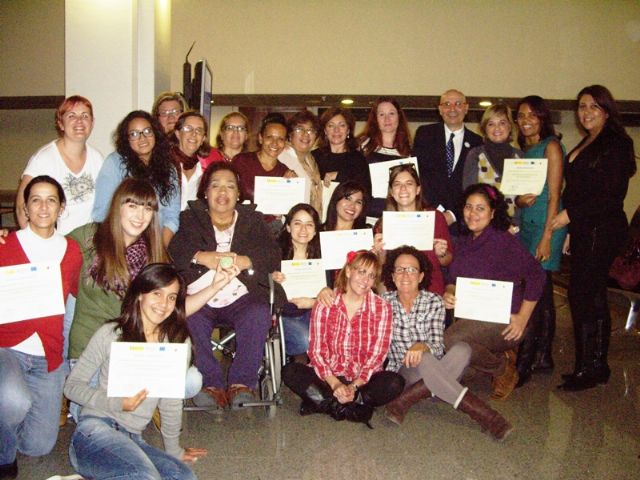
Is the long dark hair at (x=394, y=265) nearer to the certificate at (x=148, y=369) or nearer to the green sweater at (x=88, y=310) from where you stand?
the certificate at (x=148, y=369)

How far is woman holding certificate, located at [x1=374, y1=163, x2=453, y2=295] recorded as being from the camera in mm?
3592

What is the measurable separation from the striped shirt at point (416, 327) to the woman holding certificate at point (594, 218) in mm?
1113

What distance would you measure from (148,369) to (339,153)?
231cm

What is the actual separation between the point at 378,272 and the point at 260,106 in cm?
572

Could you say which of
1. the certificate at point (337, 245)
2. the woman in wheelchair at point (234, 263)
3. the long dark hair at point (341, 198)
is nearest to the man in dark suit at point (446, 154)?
the long dark hair at point (341, 198)

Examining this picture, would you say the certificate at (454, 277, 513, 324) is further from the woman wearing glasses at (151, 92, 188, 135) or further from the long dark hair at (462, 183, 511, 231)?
the woman wearing glasses at (151, 92, 188, 135)

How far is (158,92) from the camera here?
481 centimetres

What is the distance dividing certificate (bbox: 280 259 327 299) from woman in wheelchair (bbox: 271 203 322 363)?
0.34 feet

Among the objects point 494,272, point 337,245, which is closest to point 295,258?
point 337,245

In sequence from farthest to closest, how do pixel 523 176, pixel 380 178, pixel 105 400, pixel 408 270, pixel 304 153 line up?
pixel 304 153 < pixel 380 178 < pixel 523 176 < pixel 408 270 < pixel 105 400

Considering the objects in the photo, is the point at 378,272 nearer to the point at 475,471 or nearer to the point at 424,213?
the point at 424,213

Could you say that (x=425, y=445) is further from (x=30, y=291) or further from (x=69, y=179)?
(x=69, y=179)

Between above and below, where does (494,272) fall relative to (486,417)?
above

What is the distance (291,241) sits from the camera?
3.61m
